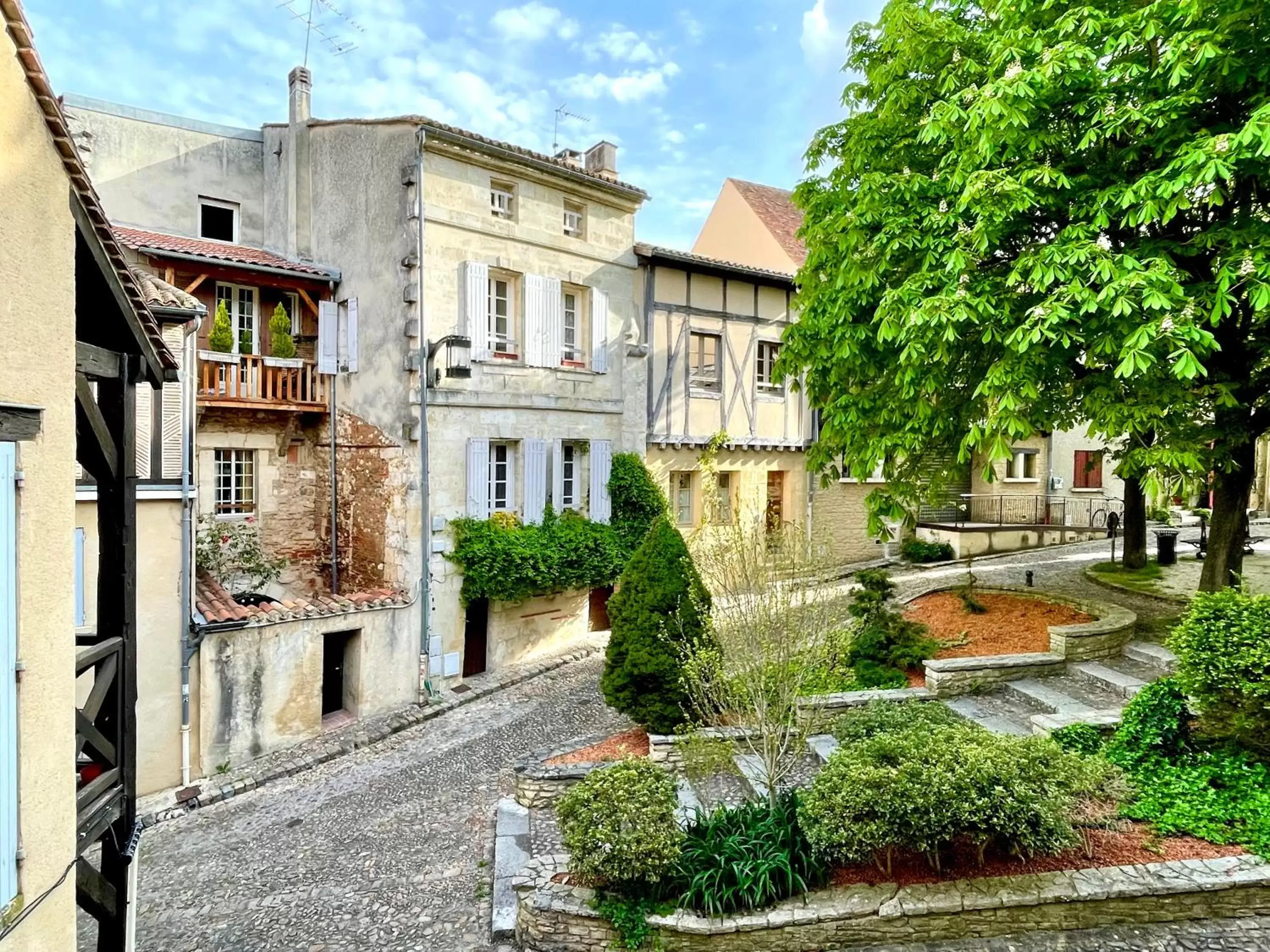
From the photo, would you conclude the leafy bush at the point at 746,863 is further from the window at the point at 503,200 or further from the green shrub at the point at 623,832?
the window at the point at 503,200

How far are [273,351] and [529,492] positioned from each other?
589cm

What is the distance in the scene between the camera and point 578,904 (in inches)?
245

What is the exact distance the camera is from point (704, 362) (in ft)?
58.4

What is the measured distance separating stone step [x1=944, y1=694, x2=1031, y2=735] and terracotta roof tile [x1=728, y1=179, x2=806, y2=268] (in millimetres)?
14331

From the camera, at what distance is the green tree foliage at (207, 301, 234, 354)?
1320cm

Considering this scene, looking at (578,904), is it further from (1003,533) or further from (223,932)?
(1003,533)

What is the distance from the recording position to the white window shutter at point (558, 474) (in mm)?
15141

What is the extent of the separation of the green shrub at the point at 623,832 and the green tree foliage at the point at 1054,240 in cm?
537

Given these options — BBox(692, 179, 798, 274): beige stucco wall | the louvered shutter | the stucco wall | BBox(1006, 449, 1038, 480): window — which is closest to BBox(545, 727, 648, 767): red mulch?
the stucco wall

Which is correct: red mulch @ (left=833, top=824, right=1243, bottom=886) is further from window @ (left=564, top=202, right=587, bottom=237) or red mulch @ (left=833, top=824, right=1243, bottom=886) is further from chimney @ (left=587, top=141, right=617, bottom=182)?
chimney @ (left=587, top=141, right=617, bottom=182)

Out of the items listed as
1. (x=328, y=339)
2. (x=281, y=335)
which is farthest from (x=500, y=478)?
(x=281, y=335)

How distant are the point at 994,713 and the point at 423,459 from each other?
1023cm

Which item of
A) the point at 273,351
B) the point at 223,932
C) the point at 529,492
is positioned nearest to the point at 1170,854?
the point at 223,932

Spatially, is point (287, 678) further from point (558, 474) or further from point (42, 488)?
point (42, 488)
